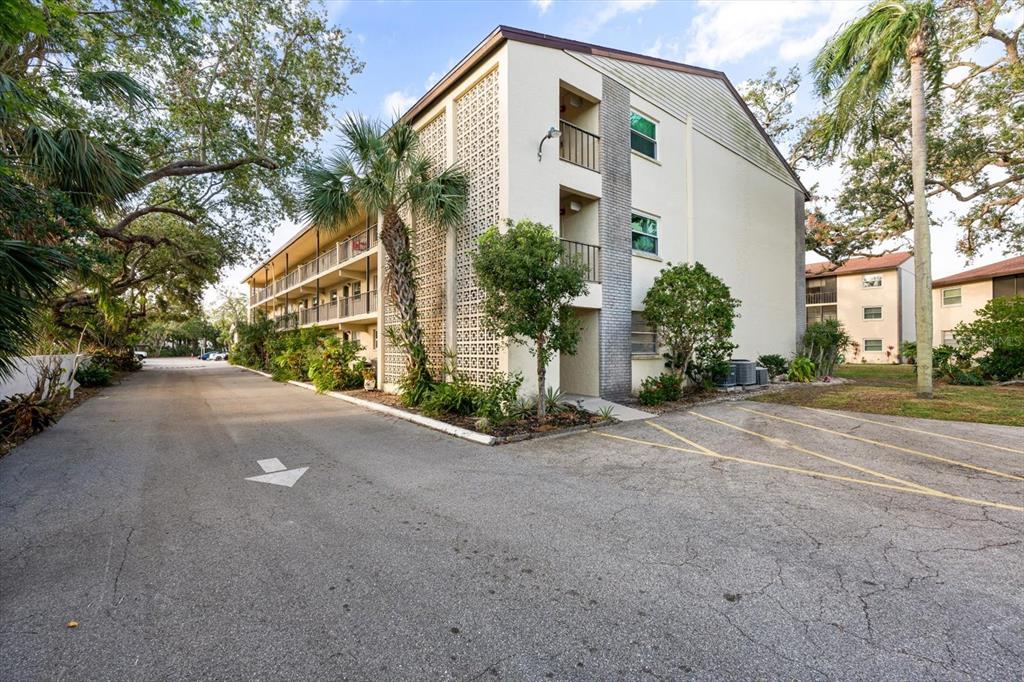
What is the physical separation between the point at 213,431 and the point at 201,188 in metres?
11.0

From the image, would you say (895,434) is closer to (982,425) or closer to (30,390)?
(982,425)

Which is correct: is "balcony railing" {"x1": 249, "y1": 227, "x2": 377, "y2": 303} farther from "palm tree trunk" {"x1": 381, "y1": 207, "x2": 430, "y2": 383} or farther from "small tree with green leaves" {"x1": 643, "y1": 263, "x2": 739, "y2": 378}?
"small tree with green leaves" {"x1": 643, "y1": 263, "x2": 739, "y2": 378}

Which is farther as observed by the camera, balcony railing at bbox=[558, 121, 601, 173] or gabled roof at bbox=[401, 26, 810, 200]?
balcony railing at bbox=[558, 121, 601, 173]

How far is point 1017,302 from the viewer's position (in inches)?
524

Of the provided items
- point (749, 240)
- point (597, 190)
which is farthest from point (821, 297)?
point (597, 190)

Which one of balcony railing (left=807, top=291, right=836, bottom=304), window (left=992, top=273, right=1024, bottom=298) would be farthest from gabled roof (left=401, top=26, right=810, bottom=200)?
balcony railing (left=807, top=291, right=836, bottom=304)

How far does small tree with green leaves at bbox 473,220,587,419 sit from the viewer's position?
25.2 ft

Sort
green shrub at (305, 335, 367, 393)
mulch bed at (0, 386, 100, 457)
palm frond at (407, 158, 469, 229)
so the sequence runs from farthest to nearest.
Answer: green shrub at (305, 335, 367, 393) → palm frond at (407, 158, 469, 229) → mulch bed at (0, 386, 100, 457)

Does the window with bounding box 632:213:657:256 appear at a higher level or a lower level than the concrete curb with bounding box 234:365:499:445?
→ higher

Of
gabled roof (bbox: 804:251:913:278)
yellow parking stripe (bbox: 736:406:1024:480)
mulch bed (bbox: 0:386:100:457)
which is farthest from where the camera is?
gabled roof (bbox: 804:251:913:278)

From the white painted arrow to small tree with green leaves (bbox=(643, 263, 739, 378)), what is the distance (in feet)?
29.6

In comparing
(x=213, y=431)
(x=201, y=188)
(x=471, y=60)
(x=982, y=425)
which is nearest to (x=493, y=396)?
(x=213, y=431)

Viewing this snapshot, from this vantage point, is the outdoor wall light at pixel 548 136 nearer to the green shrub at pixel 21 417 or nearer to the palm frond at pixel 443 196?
the palm frond at pixel 443 196

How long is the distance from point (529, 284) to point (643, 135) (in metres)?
8.10
